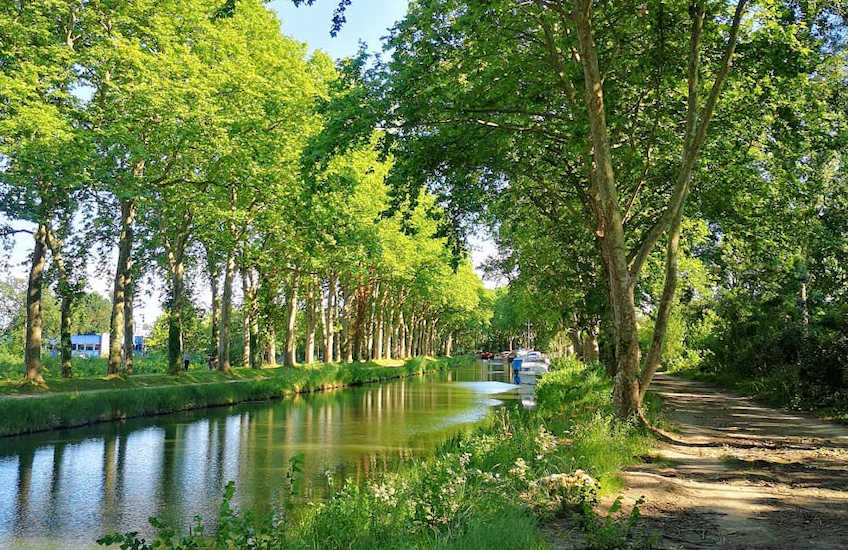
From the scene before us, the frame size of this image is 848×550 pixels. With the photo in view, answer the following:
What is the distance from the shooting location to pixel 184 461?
1653cm

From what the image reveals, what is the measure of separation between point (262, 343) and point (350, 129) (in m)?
40.6

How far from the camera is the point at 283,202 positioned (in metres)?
30.1

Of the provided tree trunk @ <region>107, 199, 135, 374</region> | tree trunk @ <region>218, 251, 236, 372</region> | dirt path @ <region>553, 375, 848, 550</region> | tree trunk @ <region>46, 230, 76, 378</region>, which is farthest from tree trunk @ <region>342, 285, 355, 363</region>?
dirt path @ <region>553, 375, 848, 550</region>

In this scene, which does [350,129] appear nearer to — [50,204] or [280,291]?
[50,204]

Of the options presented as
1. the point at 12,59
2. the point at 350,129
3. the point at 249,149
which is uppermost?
the point at 12,59

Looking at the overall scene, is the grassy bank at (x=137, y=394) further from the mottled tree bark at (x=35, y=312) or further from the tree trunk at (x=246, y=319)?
the tree trunk at (x=246, y=319)

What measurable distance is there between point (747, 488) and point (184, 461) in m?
13.0

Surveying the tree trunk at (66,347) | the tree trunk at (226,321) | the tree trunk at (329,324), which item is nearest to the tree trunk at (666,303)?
the tree trunk at (66,347)

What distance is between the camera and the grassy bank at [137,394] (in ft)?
64.0

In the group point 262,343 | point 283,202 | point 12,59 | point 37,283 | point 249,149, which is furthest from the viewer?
point 262,343

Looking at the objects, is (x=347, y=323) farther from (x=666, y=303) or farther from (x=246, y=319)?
(x=666, y=303)

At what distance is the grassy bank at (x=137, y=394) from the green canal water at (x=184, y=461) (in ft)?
1.89

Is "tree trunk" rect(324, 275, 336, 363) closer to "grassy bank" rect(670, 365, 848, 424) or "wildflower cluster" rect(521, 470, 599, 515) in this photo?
"grassy bank" rect(670, 365, 848, 424)

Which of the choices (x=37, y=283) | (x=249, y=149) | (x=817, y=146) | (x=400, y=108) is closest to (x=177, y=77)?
(x=249, y=149)
